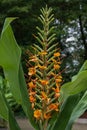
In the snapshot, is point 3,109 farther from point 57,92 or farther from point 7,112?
point 57,92

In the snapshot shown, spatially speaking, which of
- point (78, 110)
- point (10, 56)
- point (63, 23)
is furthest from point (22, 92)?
point (63, 23)

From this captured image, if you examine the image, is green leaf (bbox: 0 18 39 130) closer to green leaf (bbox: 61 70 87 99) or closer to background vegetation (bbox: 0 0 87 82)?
green leaf (bbox: 61 70 87 99)

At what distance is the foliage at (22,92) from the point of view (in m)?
2.51

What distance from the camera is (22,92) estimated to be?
107 inches

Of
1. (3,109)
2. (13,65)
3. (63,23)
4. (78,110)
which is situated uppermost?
(13,65)

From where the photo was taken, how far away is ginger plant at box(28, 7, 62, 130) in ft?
8.81

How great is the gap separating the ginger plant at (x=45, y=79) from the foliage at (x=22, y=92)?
0.14 ft

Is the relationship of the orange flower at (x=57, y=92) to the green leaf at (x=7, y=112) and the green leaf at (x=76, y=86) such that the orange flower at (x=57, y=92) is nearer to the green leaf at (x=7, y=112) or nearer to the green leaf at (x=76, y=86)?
the green leaf at (x=76, y=86)

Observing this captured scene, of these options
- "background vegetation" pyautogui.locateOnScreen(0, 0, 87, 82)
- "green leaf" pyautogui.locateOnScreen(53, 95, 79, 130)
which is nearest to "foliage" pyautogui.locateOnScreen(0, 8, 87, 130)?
"green leaf" pyautogui.locateOnScreen(53, 95, 79, 130)

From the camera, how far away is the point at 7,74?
2.68 metres

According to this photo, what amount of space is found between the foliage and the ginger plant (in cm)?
4

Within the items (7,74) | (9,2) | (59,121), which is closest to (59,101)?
(59,121)

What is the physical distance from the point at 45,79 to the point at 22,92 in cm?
16

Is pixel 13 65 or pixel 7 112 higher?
pixel 13 65
